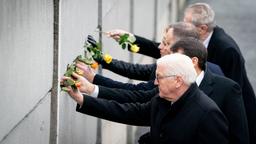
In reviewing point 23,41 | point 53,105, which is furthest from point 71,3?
point 23,41

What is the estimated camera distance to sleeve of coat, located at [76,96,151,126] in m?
4.93

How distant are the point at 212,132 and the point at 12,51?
1.32m

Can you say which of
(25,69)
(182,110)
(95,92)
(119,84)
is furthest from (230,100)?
(25,69)

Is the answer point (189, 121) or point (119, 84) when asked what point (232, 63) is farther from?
point (189, 121)

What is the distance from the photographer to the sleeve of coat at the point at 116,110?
16.2 feet

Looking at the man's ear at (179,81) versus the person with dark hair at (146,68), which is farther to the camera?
the person with dark hair at (146,68)

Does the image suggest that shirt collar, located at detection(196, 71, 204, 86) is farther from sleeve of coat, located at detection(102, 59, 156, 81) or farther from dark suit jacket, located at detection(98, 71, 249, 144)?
sleeve of coat, located at detection(102, 59, 156, 81)

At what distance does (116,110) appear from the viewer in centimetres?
497

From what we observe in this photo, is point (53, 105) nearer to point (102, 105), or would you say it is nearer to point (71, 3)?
point (102, 105)

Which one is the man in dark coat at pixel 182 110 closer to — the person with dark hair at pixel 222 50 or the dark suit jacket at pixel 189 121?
the dark suit jacket at pixel 189 121

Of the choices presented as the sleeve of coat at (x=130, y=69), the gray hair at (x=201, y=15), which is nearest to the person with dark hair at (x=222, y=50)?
the gray hair at (x=201, y=15)

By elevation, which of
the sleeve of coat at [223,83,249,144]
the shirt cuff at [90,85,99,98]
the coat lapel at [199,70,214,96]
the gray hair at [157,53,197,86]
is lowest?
the sleeve of coat at [223,83,249,144]

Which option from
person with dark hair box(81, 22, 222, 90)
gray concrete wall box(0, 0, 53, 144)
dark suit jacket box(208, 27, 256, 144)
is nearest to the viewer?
gray concrete wall box(0, 0, 53, 144)

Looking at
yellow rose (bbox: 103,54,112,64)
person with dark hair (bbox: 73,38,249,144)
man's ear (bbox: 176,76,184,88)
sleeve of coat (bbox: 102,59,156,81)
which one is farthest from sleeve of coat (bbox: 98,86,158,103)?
man's ear (bbox: 176,76,184,88)
